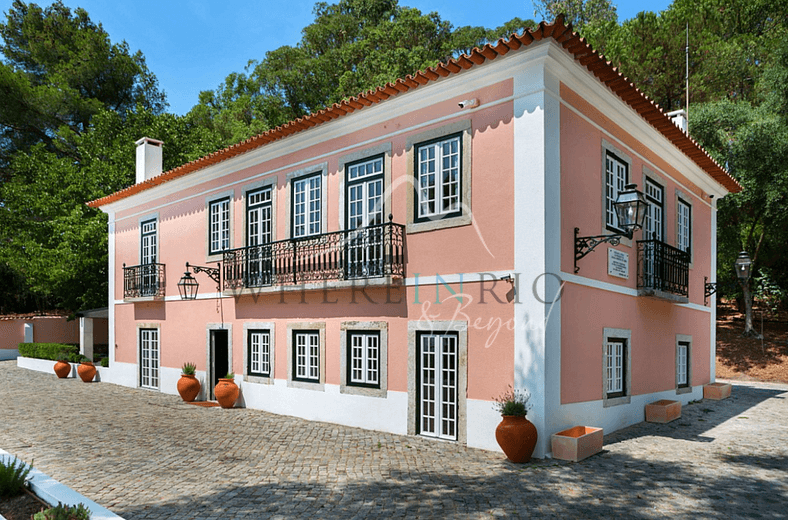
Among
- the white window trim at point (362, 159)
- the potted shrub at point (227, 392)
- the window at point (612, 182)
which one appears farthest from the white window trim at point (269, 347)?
the window at point (612, 182)

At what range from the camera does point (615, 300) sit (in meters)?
9.33

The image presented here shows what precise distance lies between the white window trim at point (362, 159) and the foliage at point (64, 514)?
241 inches

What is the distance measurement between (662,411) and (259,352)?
25.5ft

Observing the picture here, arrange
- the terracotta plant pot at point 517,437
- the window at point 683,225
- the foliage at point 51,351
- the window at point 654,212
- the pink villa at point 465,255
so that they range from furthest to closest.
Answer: the foliage at point 51,351
the window at point 683,225
the window at point 654,212
the pink villa at point 465,255
the terracotta plant pot at point 517,437

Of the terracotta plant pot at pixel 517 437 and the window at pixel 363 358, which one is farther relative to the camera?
the window at pixel 363 358

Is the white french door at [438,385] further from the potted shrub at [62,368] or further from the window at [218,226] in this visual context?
the potted shrub at [62,368]

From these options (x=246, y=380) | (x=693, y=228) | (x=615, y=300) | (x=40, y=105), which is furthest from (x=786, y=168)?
(x=40, y=105)

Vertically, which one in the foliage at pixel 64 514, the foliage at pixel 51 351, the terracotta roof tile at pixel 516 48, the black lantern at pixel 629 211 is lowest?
the foliage at pixel 51 351

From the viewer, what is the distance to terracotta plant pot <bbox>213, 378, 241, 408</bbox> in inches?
460

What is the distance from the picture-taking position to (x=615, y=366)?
9344 millimetres

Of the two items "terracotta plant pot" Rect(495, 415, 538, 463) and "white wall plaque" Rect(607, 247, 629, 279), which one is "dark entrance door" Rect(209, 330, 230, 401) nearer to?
"terracotta plant pot" Rect(495, 415, 538, 463)

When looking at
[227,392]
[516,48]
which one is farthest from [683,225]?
[227,392]

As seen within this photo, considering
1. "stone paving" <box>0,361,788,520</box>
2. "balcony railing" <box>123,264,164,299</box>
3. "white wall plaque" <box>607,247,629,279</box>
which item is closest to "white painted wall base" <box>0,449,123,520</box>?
"stone paving" <box>0,361,788,520</box>

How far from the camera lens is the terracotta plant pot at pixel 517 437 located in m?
6.96
